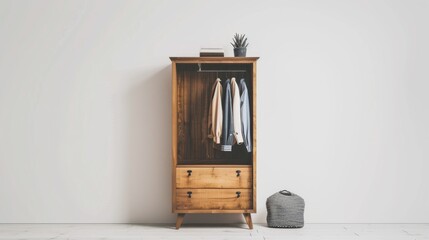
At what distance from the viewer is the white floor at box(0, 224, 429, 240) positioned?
470 cm

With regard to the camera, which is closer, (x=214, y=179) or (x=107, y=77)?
(x=214, y=179)

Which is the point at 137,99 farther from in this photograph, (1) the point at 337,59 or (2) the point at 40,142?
(1) the point at 337,59

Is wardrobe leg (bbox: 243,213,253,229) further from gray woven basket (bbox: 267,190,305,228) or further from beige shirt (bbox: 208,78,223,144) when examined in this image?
beige shirt (bbox: 208,78,223,144)

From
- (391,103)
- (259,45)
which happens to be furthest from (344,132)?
(259,45)

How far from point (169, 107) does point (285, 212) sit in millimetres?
1676

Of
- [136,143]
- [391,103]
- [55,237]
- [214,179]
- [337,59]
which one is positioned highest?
[337,59]

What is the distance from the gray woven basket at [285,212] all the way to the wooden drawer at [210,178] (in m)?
0.35

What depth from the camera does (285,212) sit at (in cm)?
508

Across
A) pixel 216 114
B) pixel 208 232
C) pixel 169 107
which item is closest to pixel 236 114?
pixel 216 114

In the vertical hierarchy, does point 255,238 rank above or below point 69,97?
below

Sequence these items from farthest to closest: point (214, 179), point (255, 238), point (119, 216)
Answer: point (119, 216) < point (214, 179) < point (255, 238)

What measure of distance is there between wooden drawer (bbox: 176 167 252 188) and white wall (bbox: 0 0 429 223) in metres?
0.51

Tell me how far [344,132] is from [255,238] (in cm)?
166

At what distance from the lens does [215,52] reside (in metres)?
5.11
